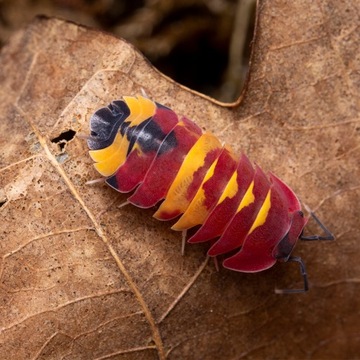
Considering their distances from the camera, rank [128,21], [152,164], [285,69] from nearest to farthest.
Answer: [152,164]
[285,69]
[128,21]

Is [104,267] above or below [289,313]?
above

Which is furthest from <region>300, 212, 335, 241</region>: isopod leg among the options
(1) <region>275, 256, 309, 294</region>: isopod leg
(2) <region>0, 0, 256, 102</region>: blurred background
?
(2) <region>0, 0, 256, 102</region>: blurred background

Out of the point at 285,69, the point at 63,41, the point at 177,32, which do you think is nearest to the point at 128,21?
the point at 177,32

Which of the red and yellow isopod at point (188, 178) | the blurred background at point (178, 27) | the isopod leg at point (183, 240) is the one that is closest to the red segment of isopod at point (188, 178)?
the red and yellow isopod at point (188, 178)

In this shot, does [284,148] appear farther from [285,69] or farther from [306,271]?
[306,271]

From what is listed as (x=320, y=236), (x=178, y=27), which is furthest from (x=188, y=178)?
(x=178, y=27)

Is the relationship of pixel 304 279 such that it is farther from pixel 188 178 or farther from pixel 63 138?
pixel 63 138
